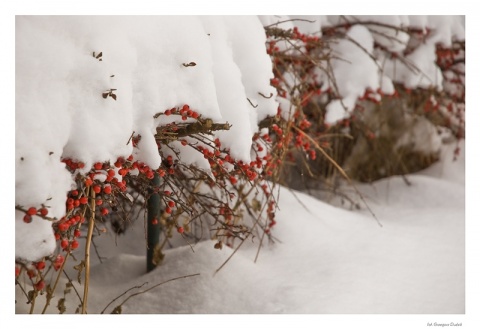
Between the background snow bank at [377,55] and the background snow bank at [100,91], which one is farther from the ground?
the background snow bank at [377,55]

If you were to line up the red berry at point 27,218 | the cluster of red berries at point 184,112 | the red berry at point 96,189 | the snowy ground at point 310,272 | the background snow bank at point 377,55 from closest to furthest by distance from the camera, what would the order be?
the red berry at point 27,218, the red berry at point 96,189, the cluster of red berries at point 184,112, the snowy ground at point 310,272, the background snow bank at point 377,55

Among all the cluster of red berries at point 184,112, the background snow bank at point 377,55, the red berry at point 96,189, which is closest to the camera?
the red berry at point 96,189

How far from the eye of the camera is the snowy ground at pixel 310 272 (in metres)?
2.03

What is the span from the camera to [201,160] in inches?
68.9

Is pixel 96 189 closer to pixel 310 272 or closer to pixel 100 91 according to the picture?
pixel 100 91

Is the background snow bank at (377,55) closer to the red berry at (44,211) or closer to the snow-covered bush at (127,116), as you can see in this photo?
the snow-covered bush at (127,116)

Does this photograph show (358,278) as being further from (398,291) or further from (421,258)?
(421,258)

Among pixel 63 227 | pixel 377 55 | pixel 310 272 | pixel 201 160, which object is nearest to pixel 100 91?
pixel 63 227

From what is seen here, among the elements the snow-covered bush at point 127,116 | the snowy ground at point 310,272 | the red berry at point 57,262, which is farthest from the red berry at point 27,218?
the snowy ground at point 310,272

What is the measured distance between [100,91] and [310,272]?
123 cm

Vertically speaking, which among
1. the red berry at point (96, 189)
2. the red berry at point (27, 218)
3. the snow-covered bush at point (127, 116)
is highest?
the snow-covered bush at point (127, 116)
